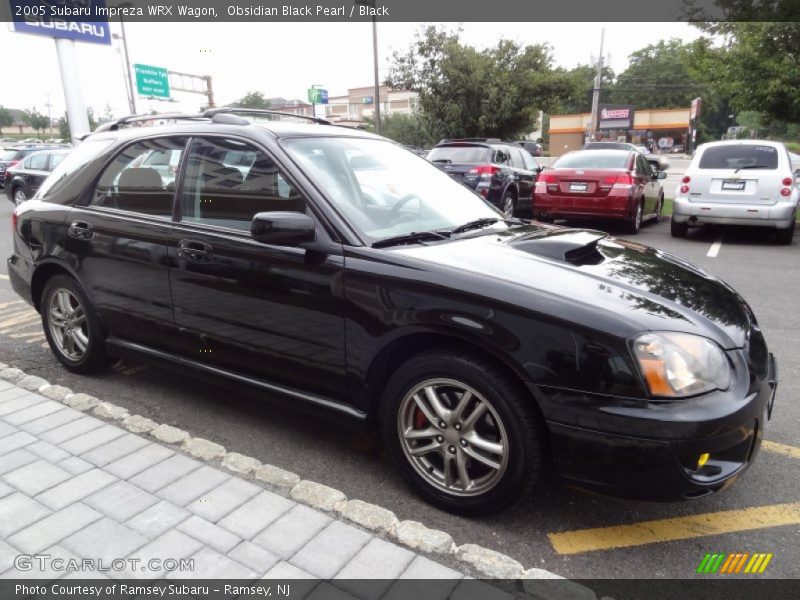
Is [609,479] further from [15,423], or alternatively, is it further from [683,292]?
[15,423]

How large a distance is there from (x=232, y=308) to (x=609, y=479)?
1.99m

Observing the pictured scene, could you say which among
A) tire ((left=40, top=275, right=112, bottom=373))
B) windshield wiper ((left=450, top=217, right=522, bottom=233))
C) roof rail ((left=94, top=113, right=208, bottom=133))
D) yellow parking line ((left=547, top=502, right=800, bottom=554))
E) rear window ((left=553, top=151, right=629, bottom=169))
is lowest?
yellow parking line ((left=547, top=502, right=800, bottom=554))

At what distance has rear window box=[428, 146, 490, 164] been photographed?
1103 cm

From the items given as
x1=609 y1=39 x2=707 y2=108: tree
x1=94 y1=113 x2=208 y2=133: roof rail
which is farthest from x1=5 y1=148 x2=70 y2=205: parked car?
x1=609 y1=39 x2=707 y2=108: tree

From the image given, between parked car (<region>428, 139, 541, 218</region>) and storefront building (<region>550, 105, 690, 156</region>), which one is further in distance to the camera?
storefront building (<region>550, 105, 690, 156</region>)

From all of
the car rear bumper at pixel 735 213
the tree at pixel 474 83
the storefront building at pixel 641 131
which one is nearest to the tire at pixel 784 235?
the car rear bumper at pixel 735 213

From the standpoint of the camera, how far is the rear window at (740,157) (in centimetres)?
930

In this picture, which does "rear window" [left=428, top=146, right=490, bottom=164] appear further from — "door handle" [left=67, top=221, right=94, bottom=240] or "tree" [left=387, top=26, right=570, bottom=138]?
"tree" [left=387, top=26, right=570, bottom=138]

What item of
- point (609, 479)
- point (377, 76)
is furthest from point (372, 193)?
point (377, 76)

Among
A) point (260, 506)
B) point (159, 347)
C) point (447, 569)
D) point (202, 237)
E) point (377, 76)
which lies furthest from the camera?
point (377, 76)

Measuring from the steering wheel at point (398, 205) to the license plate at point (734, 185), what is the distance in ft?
25.8

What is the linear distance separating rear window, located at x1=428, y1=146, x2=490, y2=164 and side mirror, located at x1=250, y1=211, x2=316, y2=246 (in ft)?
28.4

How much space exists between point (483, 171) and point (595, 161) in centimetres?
194

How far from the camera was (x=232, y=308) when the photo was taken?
3.14 metres
